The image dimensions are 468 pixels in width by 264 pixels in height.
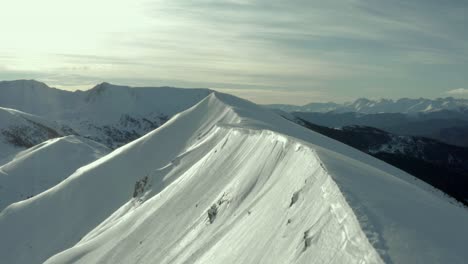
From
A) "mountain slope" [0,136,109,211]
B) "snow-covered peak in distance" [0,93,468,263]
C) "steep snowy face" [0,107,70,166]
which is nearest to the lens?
"snow-covered peak in distance" [0,93,468,263]

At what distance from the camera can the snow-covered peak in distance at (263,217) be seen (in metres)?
11.1

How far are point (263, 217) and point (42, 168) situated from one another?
85.9 meters

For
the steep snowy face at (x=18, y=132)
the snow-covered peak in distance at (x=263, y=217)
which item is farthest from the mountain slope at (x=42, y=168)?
the steep snowy face at (x=18, y=132)

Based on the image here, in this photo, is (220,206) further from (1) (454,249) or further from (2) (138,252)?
(1) (454,249)

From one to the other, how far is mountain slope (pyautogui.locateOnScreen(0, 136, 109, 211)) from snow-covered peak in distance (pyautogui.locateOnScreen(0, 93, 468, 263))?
28.9 m

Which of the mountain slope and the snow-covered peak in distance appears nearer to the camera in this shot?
the snow-covered peak in distance

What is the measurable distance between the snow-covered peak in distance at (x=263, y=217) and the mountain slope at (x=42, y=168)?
94.9ft

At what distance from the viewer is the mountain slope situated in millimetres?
81062

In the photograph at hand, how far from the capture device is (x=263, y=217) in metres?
17.3

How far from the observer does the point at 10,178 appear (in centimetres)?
8500

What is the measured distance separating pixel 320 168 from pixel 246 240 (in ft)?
13.2

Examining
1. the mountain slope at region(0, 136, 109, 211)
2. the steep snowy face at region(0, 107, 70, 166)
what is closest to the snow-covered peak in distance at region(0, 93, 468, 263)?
the mountain slope at region(0, 136, 109, 211)

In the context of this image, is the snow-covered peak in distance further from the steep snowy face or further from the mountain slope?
the steep snowy face

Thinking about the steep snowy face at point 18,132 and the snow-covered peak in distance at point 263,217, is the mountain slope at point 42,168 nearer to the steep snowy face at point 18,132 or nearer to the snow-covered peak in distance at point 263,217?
the snow-covered peak in distance at point 263,217
